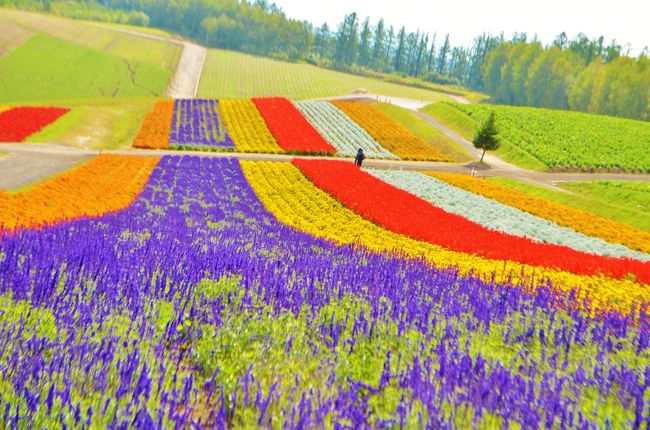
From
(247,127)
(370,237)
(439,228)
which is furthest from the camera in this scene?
(247,127)

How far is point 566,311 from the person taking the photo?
6770mm

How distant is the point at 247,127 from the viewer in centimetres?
5934

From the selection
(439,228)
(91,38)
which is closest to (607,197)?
(439,228)

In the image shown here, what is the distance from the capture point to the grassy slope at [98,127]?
45156mm

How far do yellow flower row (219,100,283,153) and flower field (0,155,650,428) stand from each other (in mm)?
42153

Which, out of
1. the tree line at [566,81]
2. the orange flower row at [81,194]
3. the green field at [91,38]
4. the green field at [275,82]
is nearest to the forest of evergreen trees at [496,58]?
the tree line at [566,81]

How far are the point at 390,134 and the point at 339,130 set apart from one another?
6.25 metres

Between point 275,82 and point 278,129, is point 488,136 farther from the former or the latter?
point 275,82

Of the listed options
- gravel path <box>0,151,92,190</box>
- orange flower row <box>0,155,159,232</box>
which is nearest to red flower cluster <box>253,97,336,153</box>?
orange flower row <box>0,155,159,232</box>

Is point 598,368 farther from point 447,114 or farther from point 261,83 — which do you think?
point 261,83

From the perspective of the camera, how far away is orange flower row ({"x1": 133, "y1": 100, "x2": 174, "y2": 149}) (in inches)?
1858

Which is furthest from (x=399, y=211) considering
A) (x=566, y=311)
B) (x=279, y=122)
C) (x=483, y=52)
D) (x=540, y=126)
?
(x=483, y=52)

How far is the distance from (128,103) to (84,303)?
71797 mm

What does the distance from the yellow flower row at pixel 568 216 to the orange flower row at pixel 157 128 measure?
2709 centimetres
